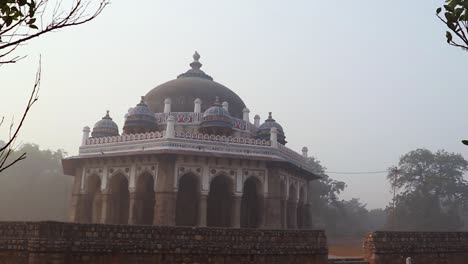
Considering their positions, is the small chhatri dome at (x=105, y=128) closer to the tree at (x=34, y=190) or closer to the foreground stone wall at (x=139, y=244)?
the foreground stone wall at (x=139, y=244)

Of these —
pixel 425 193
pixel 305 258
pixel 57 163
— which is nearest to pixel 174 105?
pixel 305 258

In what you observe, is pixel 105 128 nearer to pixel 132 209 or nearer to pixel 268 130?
pixel 132 209

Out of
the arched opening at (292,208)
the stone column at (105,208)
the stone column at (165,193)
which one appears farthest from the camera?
the arched opening at (292,208)

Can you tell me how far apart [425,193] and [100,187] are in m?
33.0

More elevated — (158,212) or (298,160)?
(298,160)

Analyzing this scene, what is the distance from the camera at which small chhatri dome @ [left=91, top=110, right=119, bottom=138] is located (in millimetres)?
19359

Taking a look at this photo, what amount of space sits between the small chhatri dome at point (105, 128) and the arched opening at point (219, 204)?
5383 mm

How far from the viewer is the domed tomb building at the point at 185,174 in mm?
16156

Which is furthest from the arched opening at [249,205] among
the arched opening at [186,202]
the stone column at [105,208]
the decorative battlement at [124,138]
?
the stone column at [105,208]

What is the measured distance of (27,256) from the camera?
8117 millimetres

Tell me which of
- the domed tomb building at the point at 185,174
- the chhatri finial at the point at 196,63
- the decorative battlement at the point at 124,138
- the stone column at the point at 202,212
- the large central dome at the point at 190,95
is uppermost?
the chhatri finial at the point at 196,63

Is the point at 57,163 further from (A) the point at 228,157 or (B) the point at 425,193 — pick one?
(B) the point at 425,193

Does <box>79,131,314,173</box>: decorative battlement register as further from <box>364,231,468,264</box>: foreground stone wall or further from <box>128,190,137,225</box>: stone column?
<box>364,231,468,264</box>: foreground stone wall

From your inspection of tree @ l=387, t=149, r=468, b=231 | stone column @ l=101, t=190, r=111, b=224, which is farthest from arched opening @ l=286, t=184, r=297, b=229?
tree @ l=387, t=149, r=468, b=231
